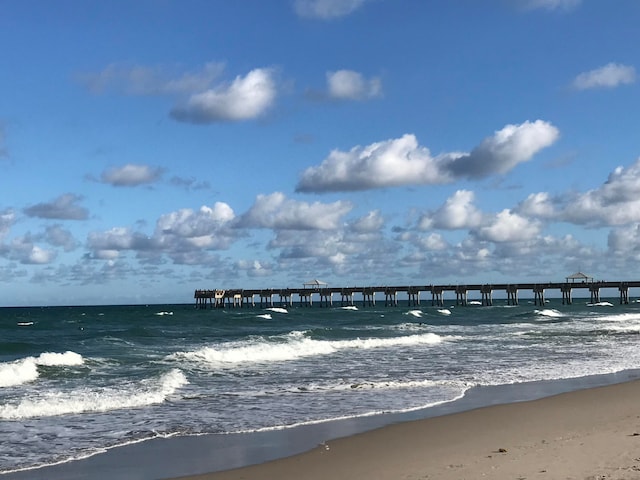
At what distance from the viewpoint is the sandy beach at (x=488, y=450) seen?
7.41 metres

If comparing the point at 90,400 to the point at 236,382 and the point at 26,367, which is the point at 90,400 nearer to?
the point at 236,382

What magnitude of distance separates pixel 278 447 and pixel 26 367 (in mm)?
11974

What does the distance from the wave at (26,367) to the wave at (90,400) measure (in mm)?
3041

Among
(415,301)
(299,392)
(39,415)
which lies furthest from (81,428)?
(415,301)

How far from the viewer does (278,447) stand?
9414mm

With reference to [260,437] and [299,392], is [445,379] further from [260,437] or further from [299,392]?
[260,437]

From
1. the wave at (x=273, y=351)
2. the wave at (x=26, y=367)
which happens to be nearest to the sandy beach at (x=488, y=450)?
the wave at (x=26, y=367)

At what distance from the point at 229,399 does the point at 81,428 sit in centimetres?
364

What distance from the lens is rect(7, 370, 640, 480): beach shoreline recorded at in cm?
816

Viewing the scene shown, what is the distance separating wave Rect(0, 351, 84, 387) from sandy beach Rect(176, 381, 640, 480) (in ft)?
37.1

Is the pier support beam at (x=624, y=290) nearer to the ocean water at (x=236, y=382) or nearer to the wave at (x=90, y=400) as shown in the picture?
the ocean water at (x=236, y=382)

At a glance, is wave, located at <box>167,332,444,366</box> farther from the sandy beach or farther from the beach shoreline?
the sandy beach

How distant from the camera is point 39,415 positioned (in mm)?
12508

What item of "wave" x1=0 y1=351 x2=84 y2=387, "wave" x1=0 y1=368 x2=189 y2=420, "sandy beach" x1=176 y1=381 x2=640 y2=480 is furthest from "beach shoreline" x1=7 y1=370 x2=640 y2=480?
"wave" x1=0 y1=351 x2=84 y2=387
